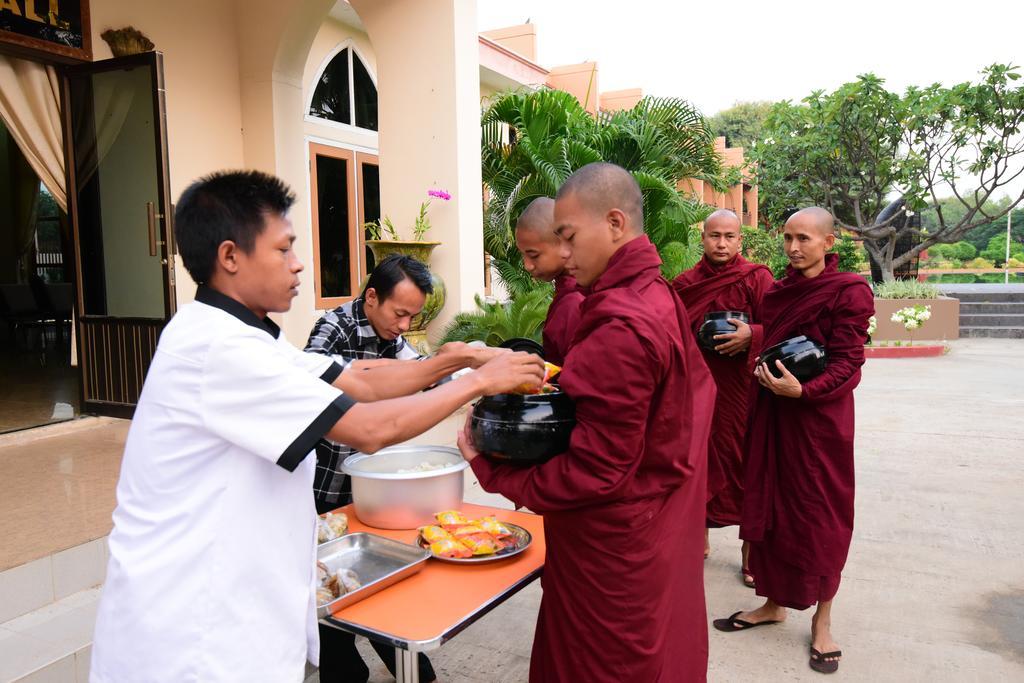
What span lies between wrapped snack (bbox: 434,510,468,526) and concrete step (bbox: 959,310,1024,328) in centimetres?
1760

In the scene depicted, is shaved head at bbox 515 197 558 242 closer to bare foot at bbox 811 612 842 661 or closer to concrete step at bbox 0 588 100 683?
bare foot at bbox 811 612 842 661

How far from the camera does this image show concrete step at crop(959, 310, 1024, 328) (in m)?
16.5

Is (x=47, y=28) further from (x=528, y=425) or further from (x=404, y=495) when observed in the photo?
(x=528, y=425)

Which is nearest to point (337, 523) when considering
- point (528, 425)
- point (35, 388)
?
point (528, 425)

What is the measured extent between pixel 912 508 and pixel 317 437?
4854 millimetres

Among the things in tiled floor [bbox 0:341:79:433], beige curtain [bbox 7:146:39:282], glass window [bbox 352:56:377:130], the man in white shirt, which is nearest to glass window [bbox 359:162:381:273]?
glass window [bbox 352:56:377:130]

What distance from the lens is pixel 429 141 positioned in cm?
664

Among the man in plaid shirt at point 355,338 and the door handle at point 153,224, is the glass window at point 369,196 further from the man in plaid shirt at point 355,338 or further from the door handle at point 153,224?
the man in plaid shirt at point 355,338

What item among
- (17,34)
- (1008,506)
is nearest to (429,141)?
(17,34)

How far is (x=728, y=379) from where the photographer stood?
3.91m

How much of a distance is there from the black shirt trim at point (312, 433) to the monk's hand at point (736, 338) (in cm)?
272

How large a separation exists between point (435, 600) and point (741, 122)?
Result: 125 feet

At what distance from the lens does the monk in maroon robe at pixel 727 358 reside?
151 inches

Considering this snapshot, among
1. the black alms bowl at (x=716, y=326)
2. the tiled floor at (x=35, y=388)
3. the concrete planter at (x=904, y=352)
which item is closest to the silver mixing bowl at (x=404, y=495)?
the black alms bowl at (x=716, y=326)
